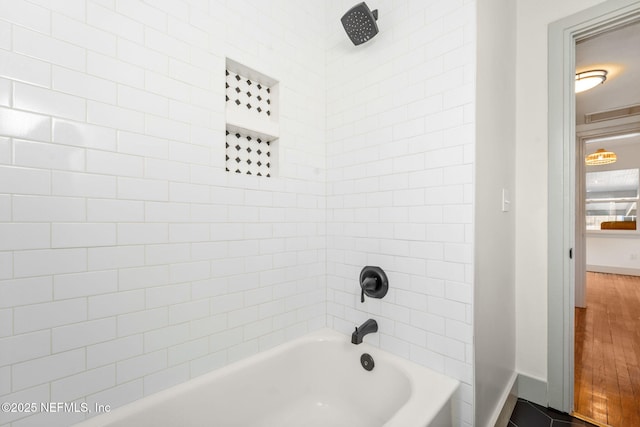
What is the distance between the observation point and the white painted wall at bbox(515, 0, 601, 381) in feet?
5.83

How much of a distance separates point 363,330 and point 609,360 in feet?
7.59

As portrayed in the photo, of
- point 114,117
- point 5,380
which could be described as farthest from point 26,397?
point 114,117

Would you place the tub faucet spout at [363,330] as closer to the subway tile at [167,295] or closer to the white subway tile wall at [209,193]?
the white subway tile wall at [209,193]

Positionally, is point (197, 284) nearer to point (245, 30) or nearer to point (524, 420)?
point (245, 30)

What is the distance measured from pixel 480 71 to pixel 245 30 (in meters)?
1.18

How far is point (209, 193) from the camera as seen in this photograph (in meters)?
1.30

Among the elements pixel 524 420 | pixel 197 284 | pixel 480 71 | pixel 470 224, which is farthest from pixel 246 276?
pixel 524 420

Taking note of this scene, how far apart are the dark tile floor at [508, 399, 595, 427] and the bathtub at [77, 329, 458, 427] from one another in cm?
84

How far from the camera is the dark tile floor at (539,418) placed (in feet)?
5.22

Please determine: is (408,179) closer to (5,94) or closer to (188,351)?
(188,351)

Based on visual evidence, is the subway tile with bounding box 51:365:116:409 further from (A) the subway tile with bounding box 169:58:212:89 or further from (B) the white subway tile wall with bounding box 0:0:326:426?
(A) the subway tile with bounding box 169:58:212:89

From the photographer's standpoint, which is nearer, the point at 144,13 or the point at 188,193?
the point at 144,13

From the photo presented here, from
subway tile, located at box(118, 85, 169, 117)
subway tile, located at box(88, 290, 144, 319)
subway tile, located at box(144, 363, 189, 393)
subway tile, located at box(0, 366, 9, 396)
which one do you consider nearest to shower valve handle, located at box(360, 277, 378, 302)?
subway tile, located at box(144, 363, 189, 393)

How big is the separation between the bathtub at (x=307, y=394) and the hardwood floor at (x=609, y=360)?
130cm
